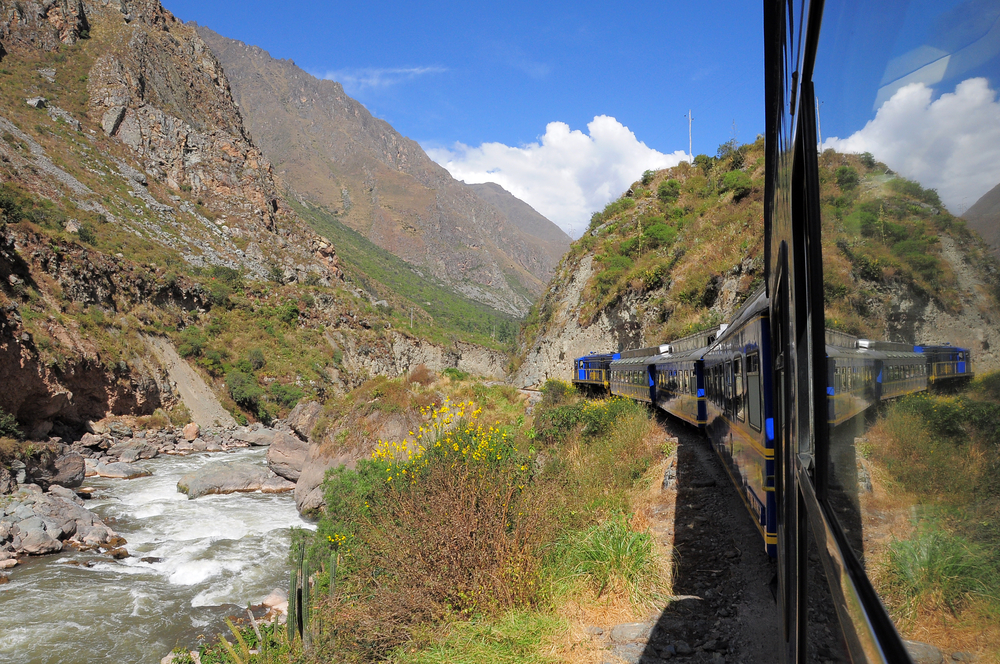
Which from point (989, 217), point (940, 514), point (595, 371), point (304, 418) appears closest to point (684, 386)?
point (940, 514)

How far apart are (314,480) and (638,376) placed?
10764mm

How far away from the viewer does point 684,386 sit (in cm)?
1248

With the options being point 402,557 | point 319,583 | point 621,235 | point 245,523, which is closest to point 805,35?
point 402,557

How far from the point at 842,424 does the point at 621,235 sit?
37533mm

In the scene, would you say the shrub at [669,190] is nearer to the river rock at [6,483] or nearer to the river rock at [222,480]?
the river rock at [222,480]

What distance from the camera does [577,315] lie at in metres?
35.6

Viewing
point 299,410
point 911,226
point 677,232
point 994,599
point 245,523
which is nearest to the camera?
point 994,599

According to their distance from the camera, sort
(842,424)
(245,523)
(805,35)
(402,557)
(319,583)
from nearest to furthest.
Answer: (842,424) < (805,35) < (402,557) < (319,583) < (245,523)

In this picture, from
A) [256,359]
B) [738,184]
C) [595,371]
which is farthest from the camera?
[256,359]

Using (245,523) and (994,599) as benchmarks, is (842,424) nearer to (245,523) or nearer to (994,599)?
(994,599)

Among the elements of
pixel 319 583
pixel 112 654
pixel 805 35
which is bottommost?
pixel 112 654

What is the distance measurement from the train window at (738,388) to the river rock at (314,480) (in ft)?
41.3

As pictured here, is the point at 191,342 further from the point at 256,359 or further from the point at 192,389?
the point at 192,389

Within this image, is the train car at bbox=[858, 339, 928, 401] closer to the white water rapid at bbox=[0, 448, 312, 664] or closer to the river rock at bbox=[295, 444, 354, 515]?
the white water rapid at bbox=[0, 448, 312, 664]
